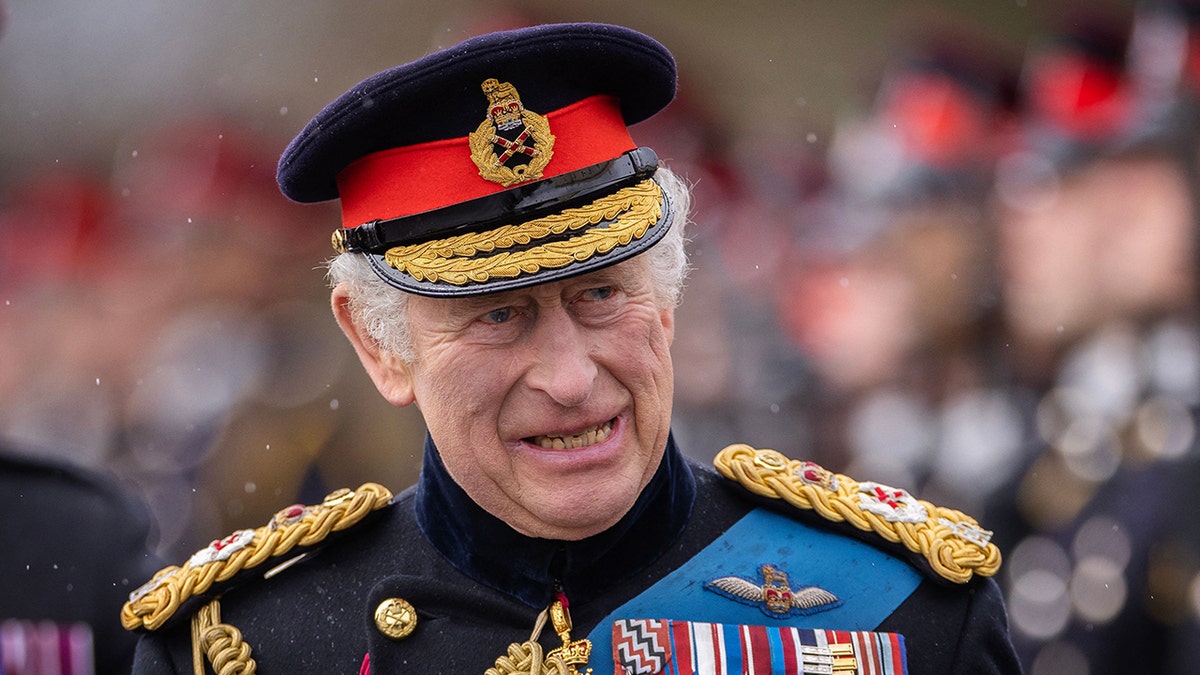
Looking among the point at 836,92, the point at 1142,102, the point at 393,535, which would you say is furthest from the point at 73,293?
the point at 393,535

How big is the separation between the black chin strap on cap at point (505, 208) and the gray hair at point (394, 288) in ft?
0.30

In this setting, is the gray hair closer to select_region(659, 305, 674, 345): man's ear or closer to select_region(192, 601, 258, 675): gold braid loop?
select_region(659, 305, 674, 345): man's ear

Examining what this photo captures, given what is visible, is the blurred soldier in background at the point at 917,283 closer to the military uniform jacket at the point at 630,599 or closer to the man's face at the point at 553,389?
the military uniform jacket at the point at 630,599

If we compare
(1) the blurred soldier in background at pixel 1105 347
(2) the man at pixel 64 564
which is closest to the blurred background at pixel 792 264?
(1) the blurred soldier in background at pixel 1105 347

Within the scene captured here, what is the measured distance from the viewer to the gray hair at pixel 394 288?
270cm

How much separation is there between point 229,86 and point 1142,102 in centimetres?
796

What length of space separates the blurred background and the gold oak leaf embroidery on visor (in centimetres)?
319

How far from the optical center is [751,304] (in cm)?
1117

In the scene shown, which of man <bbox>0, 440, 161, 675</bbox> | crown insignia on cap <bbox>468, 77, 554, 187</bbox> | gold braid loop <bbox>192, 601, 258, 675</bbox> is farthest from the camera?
man <bbox>0, 440, 161, 675</bbox>

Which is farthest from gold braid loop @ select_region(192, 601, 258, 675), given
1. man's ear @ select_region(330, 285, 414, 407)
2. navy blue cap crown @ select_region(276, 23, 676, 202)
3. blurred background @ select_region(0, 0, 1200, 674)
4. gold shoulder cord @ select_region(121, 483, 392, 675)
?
blurred background @ select_region(0, 0, 1200, 674)

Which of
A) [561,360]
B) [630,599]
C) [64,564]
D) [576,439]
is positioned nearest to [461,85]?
[561,360]

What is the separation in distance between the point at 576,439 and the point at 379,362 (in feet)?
1.63

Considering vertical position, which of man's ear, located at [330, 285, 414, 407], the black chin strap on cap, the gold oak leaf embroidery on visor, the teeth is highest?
the black chin strap on cap

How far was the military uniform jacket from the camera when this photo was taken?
2.72 meters
